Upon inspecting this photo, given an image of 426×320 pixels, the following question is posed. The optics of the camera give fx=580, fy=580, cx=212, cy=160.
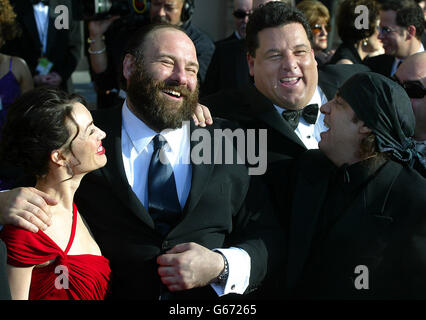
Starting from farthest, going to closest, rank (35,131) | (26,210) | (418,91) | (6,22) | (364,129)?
(6,22), (418,91), (364,129), (35,131), (26,210)

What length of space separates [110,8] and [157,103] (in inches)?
89.5

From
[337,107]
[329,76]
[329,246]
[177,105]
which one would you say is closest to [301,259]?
[329,246]

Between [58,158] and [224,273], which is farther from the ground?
[58,158]

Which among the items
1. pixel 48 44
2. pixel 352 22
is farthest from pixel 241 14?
pixel 48 44

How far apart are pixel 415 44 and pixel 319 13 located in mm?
876

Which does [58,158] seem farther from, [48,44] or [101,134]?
[48,44]

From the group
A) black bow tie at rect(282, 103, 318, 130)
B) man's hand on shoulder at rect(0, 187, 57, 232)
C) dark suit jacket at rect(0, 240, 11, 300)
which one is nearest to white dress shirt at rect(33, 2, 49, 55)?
black bow tie at rect(282, 103, 318, 130)

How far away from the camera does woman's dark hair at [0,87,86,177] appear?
2.31 meters

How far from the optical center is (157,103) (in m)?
2.71

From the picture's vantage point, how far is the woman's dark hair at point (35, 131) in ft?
7.59

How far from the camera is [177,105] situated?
2.73 meters

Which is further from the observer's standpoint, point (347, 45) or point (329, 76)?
point (347, 45)

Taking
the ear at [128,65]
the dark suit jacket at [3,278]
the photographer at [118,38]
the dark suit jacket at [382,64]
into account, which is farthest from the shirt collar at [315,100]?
the dark suit jacket at [3,278]
